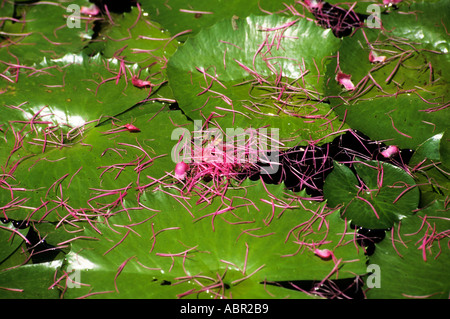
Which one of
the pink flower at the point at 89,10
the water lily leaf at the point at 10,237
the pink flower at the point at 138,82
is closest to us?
the water lily leaf at the point at 10,237

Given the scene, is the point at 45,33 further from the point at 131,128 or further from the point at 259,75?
the point at 259,75

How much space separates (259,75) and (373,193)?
684 millimetres

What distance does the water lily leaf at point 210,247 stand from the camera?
130 centimetres

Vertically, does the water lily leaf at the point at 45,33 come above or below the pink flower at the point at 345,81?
above

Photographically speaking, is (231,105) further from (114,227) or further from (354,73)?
(114,227)

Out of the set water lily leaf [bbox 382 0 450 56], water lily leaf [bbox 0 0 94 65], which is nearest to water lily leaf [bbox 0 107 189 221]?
water lily leaf [bbox 0 0 94 65]

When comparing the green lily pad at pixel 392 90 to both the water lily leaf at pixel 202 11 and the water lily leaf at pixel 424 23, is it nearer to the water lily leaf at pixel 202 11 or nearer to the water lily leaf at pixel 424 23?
the water lily leaf at pixel 424 23

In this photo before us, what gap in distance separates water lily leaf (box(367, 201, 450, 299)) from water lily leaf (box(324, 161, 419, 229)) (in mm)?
73

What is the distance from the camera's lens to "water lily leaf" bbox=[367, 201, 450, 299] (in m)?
1.24

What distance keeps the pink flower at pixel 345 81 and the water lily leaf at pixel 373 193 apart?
0.36 m

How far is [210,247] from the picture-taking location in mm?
1370

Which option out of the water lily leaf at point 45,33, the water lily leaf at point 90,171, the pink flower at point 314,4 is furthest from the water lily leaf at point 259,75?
the water lily leaf at point 45,33

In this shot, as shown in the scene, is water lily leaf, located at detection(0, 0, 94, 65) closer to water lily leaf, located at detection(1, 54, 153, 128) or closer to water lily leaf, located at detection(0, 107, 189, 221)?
water lily leaf, located at detection(1, 54, 153, 128)

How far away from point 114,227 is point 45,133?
564mm
